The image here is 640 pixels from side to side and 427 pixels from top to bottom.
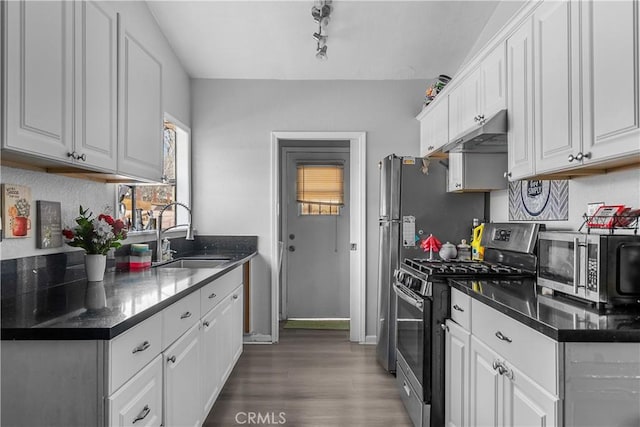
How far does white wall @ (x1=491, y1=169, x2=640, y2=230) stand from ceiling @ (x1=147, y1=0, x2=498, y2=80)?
185 cm

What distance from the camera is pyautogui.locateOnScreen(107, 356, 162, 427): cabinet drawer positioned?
4.21 feet

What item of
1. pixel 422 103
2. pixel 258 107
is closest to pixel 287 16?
pixel 258 107

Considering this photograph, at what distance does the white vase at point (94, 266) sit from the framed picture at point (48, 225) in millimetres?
162

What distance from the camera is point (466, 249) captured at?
314 centimetres

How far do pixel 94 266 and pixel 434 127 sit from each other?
2.70 m

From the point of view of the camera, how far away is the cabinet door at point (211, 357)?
2350 mm

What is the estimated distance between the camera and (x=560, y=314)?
4.71 ft

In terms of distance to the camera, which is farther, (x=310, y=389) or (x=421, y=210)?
(x=421, y=210)

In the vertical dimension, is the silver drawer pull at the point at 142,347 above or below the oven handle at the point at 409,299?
above

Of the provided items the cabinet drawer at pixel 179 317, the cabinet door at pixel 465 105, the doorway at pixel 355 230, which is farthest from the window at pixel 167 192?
the cabinet door at pixel 465 105

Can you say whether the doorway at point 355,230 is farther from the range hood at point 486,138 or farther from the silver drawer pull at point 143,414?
the silver drawer pull at point 143,414

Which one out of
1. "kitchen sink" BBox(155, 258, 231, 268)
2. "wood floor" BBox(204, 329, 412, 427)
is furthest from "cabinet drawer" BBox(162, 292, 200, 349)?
"kitchen sink" BBox(155, 258, 231, 268)

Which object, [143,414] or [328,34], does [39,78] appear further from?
[328,34]

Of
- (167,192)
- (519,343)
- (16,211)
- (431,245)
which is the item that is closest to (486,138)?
(431,245)
